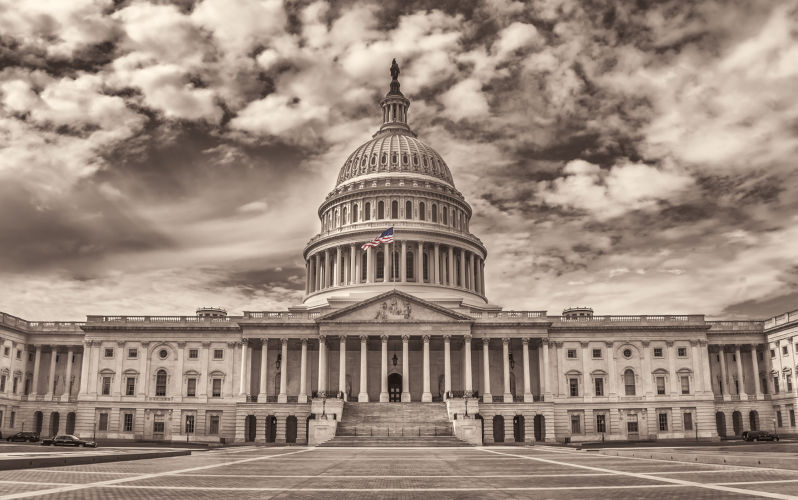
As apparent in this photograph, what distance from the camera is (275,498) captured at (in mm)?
18547

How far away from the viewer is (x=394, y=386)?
89.4 meters

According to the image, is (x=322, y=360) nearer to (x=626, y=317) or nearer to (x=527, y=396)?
(x=527, y=396)

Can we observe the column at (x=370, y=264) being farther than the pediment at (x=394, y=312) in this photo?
Yes

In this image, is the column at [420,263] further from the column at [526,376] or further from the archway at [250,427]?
the archway at [250,427]

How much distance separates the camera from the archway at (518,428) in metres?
82.8

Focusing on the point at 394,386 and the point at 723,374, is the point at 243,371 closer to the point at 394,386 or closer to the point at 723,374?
the point at 394,386

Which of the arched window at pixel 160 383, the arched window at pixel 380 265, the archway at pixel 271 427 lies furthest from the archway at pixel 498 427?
the arched window at pixel 160 383

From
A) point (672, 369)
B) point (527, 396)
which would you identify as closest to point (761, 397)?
point (672, 369)

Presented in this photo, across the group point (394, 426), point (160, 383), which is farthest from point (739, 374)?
point (160, 383)

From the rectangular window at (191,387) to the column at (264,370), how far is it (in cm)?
788

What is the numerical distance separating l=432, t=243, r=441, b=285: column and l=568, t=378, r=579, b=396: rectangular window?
23592 mm

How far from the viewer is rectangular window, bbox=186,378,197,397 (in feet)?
292

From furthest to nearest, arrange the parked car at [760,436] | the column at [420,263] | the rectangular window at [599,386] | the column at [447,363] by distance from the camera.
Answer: the column at [420,263]
the rectangular window at [599,386]
the column at [447,363]
the parked car at [760,436]

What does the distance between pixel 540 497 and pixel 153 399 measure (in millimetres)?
77818
